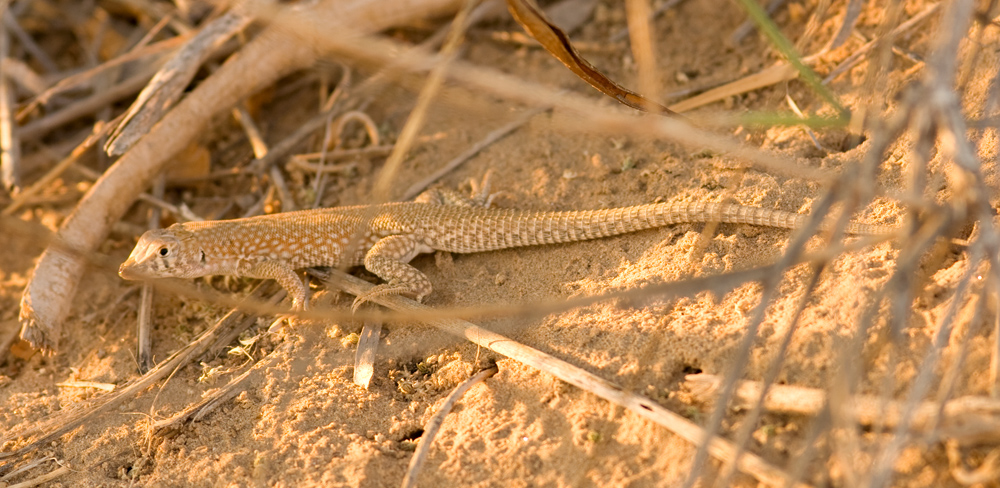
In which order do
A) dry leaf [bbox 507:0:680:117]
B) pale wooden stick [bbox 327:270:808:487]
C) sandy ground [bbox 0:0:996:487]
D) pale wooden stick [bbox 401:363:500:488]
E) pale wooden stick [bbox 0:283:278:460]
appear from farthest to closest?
pale wooden stick [bbox 0:283:278:460] < dry leaf [bbox 507:0:680:117] < pale wooden stick [bbox 401:363:500:488] < sandy ground [bbox 0:0:996:487] < pale wooden stick [bbox 327:270:808:487]

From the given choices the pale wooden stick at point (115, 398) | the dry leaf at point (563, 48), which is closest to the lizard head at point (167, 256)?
the pale wooden stick at point (115, 398)

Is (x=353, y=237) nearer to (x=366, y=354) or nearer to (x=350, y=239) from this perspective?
(x=350, y=239)

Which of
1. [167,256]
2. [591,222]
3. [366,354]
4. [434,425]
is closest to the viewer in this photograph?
[434,425]

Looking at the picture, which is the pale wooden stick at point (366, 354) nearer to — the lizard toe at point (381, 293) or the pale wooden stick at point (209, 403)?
the lizard toe at point (381, 293)

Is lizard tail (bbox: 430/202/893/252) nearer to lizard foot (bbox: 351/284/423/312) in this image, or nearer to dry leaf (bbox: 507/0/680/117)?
lizard foot (bbox: 351/284/423/312)

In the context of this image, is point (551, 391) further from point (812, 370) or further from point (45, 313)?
point (45, 313)

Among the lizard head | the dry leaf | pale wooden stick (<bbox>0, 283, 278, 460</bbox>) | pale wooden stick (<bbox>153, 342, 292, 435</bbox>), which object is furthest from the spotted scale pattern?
the dry leaf

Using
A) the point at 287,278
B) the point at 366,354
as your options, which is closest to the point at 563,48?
the point at 366,354
